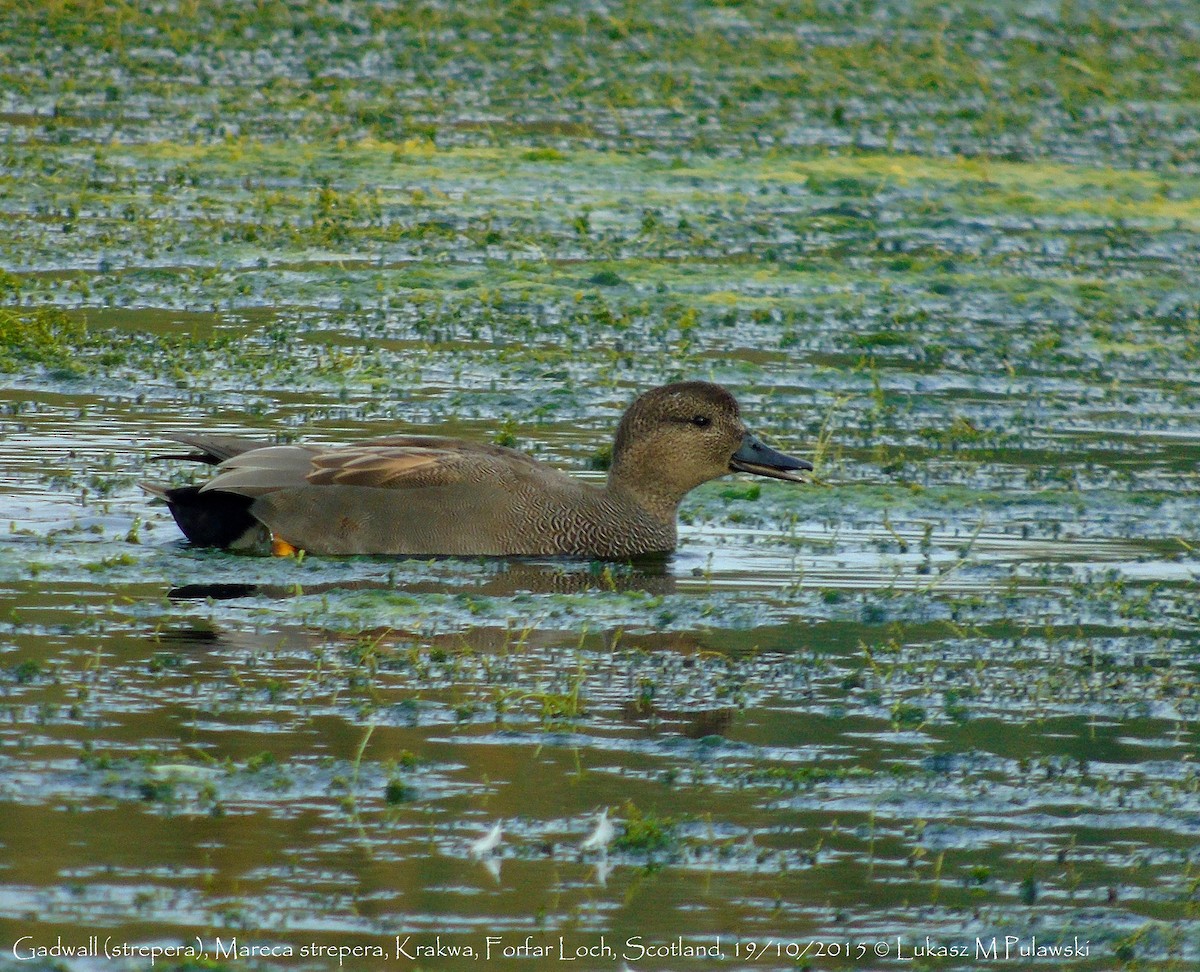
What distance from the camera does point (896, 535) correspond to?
376 inches

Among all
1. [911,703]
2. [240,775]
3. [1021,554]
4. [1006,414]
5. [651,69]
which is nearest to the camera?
[240,775]

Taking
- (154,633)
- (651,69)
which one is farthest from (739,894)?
(651,69)

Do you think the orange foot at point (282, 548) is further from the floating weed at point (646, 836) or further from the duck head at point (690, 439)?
the floating weed at point (646, 836)

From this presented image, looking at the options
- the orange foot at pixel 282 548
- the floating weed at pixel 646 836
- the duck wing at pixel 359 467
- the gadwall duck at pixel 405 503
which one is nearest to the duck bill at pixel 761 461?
the gadwall duck at pixel 405 503

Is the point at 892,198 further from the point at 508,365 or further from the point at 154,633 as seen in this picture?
the point at 154,633

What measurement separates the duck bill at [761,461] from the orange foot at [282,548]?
1992mm

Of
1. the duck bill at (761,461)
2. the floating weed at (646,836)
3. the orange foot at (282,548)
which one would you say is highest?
the duck bill at (761,461)

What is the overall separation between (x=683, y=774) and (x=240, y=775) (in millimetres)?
1197

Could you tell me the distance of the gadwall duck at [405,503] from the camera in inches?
358

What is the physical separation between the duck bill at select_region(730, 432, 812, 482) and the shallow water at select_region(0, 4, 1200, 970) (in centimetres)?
20

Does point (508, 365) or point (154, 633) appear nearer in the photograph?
point (154, 633)

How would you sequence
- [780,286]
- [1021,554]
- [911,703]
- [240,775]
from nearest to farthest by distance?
[240,775], [911,703], [1021,554], [780,286]

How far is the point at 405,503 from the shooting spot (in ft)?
30.1

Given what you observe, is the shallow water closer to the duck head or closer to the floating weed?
the floating weed
